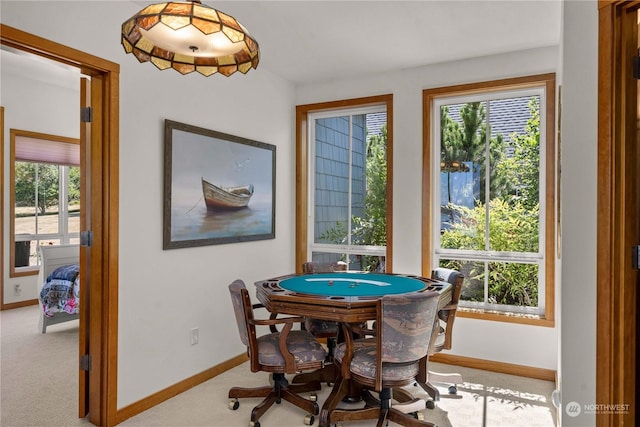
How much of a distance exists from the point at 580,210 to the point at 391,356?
1220 millimetres

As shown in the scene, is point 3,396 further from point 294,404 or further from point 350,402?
point 350,402

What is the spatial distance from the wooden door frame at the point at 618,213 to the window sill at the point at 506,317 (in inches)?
74.1

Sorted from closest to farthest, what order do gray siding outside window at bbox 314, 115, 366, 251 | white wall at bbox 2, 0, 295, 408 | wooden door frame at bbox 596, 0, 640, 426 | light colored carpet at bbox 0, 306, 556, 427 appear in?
wooden door frame at bbox 596, 0, 640, 426
white wall at bbox 2, 0, 295, 408
light colored carpet at bbox 0, 306, 556, 427
gray siding outside window at bbox 314, 115, 366, 251

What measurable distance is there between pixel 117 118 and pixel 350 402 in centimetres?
248

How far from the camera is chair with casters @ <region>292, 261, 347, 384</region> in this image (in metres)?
3.25

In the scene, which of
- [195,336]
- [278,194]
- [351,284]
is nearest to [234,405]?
[195,336]

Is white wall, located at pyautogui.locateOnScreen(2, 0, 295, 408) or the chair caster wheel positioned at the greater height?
white wall, located at pyautogui.locateOnScreen(2, 0, 295, 408)

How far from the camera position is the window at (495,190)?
359 cm

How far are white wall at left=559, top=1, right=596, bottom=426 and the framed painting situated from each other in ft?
8.23

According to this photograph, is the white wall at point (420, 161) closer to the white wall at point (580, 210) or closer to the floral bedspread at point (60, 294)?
the white wall at point (580, 210)

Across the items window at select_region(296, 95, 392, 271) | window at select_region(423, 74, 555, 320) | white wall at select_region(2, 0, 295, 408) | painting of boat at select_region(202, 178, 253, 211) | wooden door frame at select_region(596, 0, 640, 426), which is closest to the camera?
wooden door frame at select_region(596, 0, 640, 426)

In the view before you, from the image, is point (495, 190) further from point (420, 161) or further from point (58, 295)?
point (58, 295)

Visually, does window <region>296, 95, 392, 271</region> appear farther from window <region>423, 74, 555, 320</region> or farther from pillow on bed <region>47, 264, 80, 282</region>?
pillow on bed <region>47, 264, 80, 282</region>

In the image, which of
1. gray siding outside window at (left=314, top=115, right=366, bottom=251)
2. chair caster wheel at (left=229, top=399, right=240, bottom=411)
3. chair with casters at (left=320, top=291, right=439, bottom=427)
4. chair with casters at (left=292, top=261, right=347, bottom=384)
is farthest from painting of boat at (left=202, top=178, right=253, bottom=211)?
chair with casters at (left=320, top=291, right=439, bottom=427)
